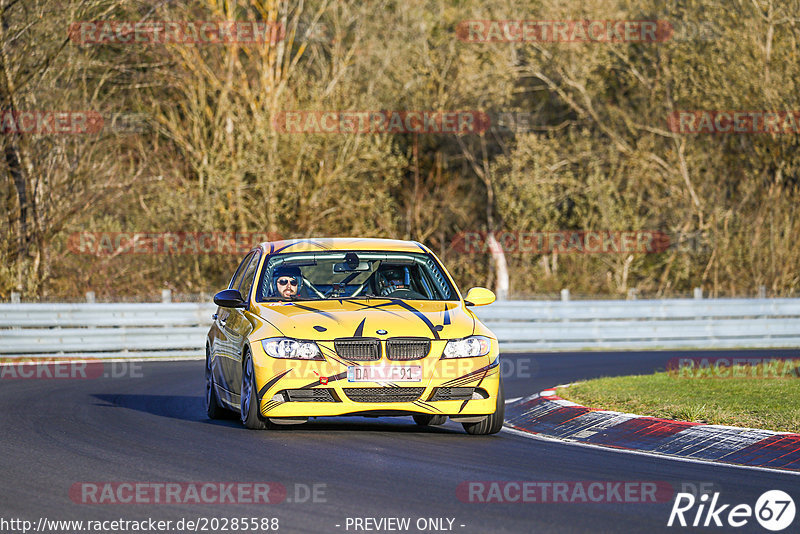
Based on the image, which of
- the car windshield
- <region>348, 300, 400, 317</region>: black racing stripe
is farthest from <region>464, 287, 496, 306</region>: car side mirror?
<region>348, 300, 400, 317</region>: black racing stripe

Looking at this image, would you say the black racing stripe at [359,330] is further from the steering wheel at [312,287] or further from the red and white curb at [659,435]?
the red and white curb at [659,435]

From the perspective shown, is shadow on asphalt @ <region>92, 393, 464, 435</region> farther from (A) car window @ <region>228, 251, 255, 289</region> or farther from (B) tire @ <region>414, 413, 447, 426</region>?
(A) car window @ <region>228, 251, 255, 289</region>

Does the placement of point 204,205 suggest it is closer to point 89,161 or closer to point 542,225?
point 89,161

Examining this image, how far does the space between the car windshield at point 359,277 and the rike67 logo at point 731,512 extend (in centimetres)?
472

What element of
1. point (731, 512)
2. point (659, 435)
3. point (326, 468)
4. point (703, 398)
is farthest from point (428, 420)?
point (731, 512)

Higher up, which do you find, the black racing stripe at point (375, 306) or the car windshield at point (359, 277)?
the car windshield at point (359, 277)

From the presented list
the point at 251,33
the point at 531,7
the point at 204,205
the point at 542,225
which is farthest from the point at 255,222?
the point at 531,7

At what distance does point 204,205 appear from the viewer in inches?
1308

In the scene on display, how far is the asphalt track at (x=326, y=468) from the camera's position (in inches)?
275

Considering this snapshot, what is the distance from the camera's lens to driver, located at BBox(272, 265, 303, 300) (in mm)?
11633

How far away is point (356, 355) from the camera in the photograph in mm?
10266

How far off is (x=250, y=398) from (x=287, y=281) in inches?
54.7

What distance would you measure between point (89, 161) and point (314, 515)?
78.6ft

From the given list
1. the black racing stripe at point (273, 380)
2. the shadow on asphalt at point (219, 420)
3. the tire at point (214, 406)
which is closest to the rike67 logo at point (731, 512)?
the black racing stripe at point (273, 380)
